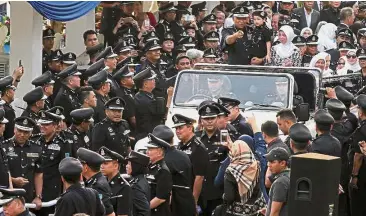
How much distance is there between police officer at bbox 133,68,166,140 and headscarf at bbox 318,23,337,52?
572 centimetres

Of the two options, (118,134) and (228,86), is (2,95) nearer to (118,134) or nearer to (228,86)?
(118,134)

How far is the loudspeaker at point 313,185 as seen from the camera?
1129cm

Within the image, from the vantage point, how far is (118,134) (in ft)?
54.0

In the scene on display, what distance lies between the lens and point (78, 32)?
23.9 meters

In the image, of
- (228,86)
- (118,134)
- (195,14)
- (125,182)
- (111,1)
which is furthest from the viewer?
(195,14)

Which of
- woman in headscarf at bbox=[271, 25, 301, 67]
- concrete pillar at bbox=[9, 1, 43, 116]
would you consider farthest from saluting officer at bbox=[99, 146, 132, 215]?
woman in headscarf at bbox=[271, 25, 301, 67]

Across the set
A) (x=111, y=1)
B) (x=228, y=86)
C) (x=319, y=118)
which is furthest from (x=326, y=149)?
(x=111, y=1)

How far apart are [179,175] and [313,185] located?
372cm

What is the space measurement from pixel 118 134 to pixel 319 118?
2.65 m

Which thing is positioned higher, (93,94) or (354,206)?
(93,94)

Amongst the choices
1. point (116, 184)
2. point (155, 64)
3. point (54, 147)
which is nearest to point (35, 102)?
point (54, 147)

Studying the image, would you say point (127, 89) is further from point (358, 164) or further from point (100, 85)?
point (358, 164)

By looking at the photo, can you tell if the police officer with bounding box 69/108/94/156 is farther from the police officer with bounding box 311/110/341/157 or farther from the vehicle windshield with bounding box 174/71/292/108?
the police officer with bounding box 311/110/341/157

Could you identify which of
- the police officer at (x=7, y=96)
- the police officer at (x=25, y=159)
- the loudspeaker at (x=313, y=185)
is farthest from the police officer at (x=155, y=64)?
the loudspeaker at (x=313, y=185)
